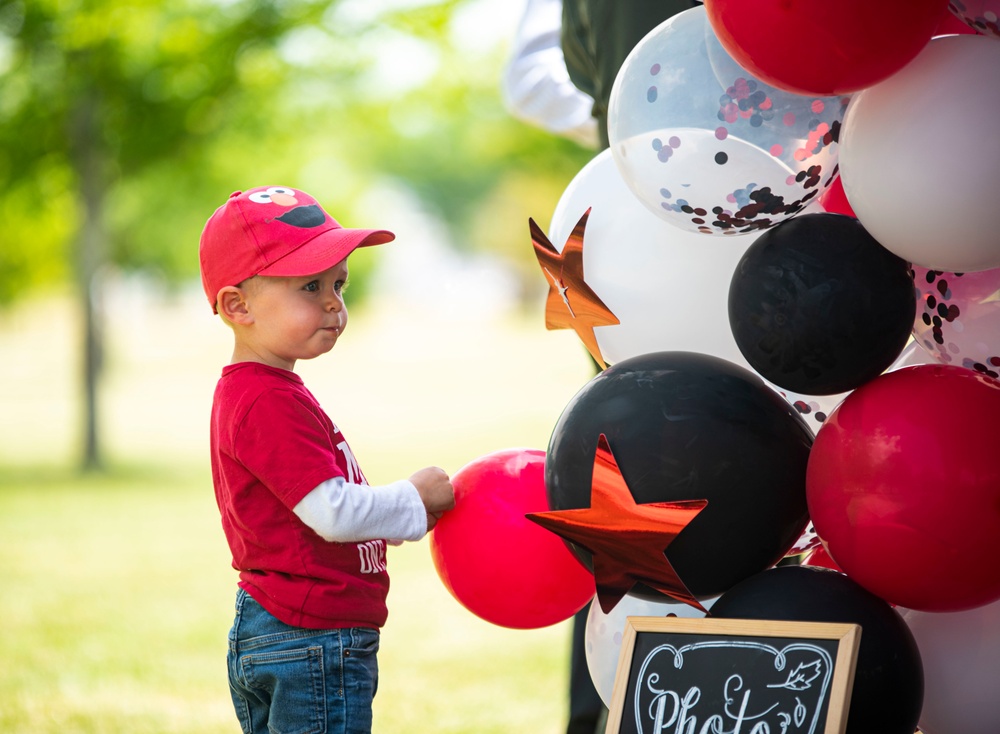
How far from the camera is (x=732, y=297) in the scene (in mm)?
1689

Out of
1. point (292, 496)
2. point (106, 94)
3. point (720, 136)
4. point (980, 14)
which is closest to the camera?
point (980, 14)

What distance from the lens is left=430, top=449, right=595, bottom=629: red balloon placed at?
1920mm

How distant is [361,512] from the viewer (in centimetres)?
179

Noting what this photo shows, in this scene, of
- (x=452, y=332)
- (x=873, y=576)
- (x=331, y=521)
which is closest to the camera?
(x=873, y=576)

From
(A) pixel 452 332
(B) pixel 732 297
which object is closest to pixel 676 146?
(B) pixel 732 297

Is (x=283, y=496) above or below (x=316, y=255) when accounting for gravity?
below

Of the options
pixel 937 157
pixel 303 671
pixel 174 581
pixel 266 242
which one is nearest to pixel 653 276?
pixel 937 157

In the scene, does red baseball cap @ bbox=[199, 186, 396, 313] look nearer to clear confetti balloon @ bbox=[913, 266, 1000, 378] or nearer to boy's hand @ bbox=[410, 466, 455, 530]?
boy's hand @ bbox=[410, 466, 455, 530]

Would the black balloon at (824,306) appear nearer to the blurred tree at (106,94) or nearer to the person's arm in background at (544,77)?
the person's arm in background at (544,77)

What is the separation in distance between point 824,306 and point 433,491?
28.9 inches

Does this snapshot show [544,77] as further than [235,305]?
Yes

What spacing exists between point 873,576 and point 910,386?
10.7 inches

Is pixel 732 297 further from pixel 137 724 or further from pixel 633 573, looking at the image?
pixel 137 724

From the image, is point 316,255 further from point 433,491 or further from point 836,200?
point 836,200
